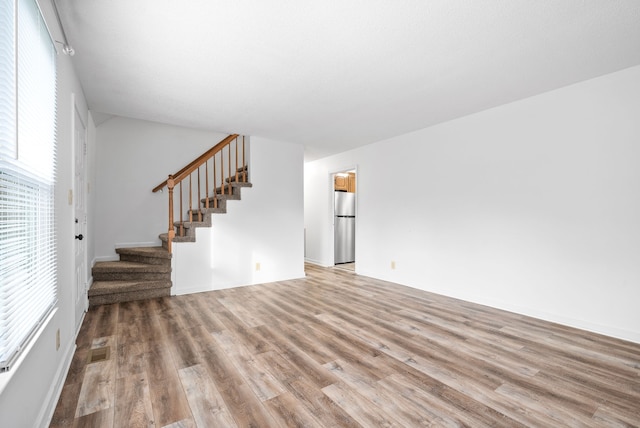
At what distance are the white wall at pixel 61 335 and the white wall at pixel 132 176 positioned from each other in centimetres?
207

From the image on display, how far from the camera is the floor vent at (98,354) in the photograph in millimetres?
2262

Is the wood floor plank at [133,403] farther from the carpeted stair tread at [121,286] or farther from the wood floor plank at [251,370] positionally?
the carpeted stair tread at [121,286]

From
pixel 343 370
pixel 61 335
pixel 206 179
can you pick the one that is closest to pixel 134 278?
pixel 206 179

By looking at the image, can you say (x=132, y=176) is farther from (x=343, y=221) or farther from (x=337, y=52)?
(x=337, y=52)

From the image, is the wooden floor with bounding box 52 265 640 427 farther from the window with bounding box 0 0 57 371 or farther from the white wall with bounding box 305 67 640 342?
the window with bounding box 0 0 57 371

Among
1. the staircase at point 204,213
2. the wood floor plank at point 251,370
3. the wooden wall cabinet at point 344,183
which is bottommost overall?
the wood floor plank at point 251,370

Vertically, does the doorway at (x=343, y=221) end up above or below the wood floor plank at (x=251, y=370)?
above

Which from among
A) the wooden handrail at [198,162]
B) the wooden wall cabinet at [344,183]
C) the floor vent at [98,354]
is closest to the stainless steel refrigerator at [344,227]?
the wooden wall cabinet at [344,183]

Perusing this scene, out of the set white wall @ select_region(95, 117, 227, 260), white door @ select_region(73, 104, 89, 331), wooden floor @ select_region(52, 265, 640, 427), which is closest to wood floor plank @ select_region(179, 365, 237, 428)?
wooden floor @ select_region(52, 265, 640, 427)

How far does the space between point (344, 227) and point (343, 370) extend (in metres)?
4.51

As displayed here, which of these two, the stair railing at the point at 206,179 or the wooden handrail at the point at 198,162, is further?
the wooden handrail at the point at 198,162

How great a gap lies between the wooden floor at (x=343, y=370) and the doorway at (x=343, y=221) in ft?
9.79

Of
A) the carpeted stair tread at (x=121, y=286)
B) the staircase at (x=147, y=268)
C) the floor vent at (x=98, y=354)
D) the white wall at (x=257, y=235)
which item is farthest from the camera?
the white wall at (x=257, y=235)

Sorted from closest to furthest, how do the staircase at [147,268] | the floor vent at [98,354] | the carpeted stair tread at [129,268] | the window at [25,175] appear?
the window at [25,175], the floor vent at [98,354], the staircase at [147,268], the carpeted stair tread at [129,268]
